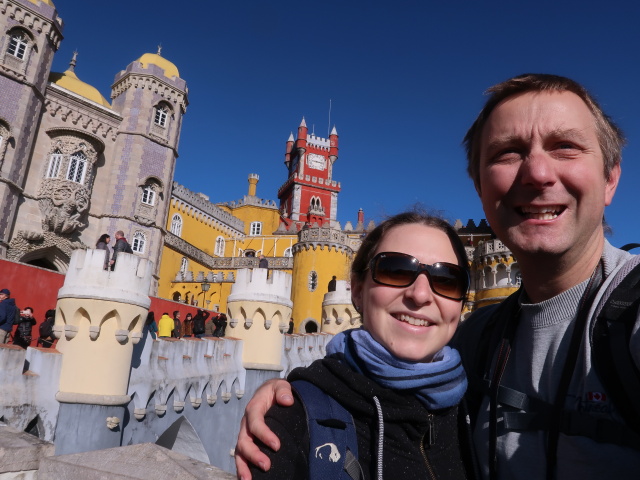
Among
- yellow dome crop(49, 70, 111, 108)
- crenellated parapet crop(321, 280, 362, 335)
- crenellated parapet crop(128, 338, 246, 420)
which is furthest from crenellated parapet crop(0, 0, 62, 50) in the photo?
crenellated parapet crop(128, 338, 246, 420)

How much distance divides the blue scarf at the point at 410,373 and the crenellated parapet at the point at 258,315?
8.34m

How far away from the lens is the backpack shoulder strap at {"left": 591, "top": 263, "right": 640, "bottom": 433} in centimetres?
136

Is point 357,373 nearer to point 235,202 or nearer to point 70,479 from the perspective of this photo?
point 70,479

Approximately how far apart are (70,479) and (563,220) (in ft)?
9.27

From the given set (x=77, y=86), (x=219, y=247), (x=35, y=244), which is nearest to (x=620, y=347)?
(x=35, y=244)

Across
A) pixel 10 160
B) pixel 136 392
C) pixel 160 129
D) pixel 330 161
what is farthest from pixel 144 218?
pixel 330 161

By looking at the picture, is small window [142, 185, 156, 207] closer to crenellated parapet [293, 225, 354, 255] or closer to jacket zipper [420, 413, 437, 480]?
crenellated parapet [293, 225, 354, 255]

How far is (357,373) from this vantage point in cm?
175

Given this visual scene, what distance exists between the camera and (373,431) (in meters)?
1.66

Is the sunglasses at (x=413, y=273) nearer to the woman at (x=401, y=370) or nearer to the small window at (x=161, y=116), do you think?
the woman at (x=401, y=370)

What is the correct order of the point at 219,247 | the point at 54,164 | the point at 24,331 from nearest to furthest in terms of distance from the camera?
the point at 24,331 → the point at 54,164 → the point at 219,247

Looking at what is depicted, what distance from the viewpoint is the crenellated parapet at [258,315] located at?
10.1m

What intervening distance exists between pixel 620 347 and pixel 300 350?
11.6 metres

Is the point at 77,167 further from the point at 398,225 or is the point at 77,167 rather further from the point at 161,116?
the point at 398,225
